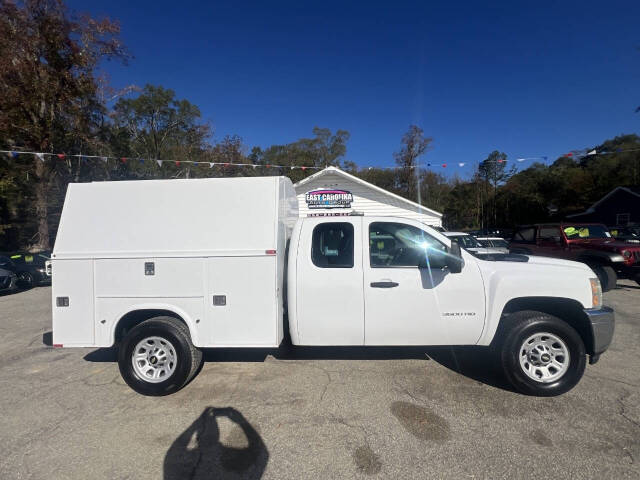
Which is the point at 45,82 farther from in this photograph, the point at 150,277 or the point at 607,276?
the point at 607,276

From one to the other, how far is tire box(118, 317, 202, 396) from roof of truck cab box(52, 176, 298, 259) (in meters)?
0.82

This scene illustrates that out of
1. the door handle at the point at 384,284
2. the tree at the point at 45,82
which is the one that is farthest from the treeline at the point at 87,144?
the door handle at the point at 384,284

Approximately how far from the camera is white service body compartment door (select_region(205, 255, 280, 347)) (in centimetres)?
349

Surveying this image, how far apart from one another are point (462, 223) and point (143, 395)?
56.0 m

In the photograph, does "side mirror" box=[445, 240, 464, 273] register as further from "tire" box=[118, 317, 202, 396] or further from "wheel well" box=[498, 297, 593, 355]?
"tire" box=[118, 317, 202, 396]

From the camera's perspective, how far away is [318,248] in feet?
12.1

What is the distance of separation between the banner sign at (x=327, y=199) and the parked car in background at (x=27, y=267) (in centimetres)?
978

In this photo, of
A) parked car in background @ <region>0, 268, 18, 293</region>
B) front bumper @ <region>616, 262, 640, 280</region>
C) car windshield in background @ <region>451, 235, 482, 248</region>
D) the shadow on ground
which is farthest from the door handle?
parked car in background @ <region>0, 268, 18, 293</region>

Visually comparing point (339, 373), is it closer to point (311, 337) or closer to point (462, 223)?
point (311, 337)

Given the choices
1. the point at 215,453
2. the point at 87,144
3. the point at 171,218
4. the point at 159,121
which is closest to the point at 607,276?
the point at 215,453

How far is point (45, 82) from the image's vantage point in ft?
52.7

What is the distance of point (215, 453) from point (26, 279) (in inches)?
465

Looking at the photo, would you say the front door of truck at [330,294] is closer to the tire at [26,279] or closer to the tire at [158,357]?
the tire at [158,357]

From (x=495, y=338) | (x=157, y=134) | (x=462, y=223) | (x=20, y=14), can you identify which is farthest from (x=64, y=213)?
(x=462, y=223)
